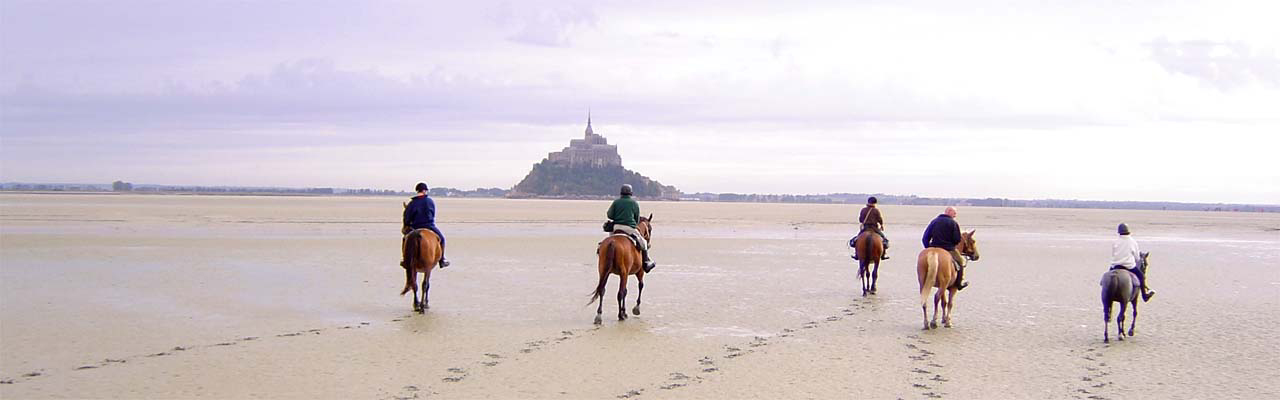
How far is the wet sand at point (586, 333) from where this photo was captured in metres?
8.12

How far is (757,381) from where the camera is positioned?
832cm

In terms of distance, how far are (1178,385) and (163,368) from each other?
30.7ft

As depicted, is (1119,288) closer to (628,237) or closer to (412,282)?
(628,237)

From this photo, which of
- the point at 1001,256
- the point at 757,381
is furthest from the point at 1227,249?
the point at 757,381

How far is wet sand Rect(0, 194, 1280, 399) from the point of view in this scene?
8125 millimetres

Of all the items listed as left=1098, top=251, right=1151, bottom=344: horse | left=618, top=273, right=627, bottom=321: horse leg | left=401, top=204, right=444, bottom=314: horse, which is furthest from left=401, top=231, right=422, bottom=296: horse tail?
left=1098, top=251, right=1151, bottom=344: horse

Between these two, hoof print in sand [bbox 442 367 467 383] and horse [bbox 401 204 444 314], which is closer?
hoof print in sand [bbox 442 367 467 383]

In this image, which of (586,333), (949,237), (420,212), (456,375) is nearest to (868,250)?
(949,237)

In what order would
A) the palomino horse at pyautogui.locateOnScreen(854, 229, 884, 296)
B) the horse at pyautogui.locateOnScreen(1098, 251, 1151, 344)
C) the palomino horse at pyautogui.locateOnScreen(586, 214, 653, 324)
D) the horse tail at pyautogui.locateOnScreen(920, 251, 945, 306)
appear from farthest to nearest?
the palomino horse at pyautogui.locateOnScreen(854, 229, 884, 296)
the palomino horse at pyautogui.locateOnScreen(586, 214, 653, 324)
the horse tail at pyautogui.locateOnScreen(920, 251, 945, 306)
the horse at pyautogui.locateOnScreen(1098, 251, 1151, 344)

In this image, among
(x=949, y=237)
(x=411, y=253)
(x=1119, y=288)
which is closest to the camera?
(x=1119, y=288)

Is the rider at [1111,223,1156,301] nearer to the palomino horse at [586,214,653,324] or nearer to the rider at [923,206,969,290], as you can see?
the rider at [923,206,969,290]

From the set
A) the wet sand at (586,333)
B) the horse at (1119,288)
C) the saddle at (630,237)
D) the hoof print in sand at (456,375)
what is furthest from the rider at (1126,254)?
the hoof print in sand at (456,375)

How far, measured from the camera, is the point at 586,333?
10953mm

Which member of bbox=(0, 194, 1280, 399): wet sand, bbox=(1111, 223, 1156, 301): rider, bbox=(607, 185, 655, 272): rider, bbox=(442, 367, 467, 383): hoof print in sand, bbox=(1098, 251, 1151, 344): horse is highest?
bbox=(607, 185, 655, 272): rider
